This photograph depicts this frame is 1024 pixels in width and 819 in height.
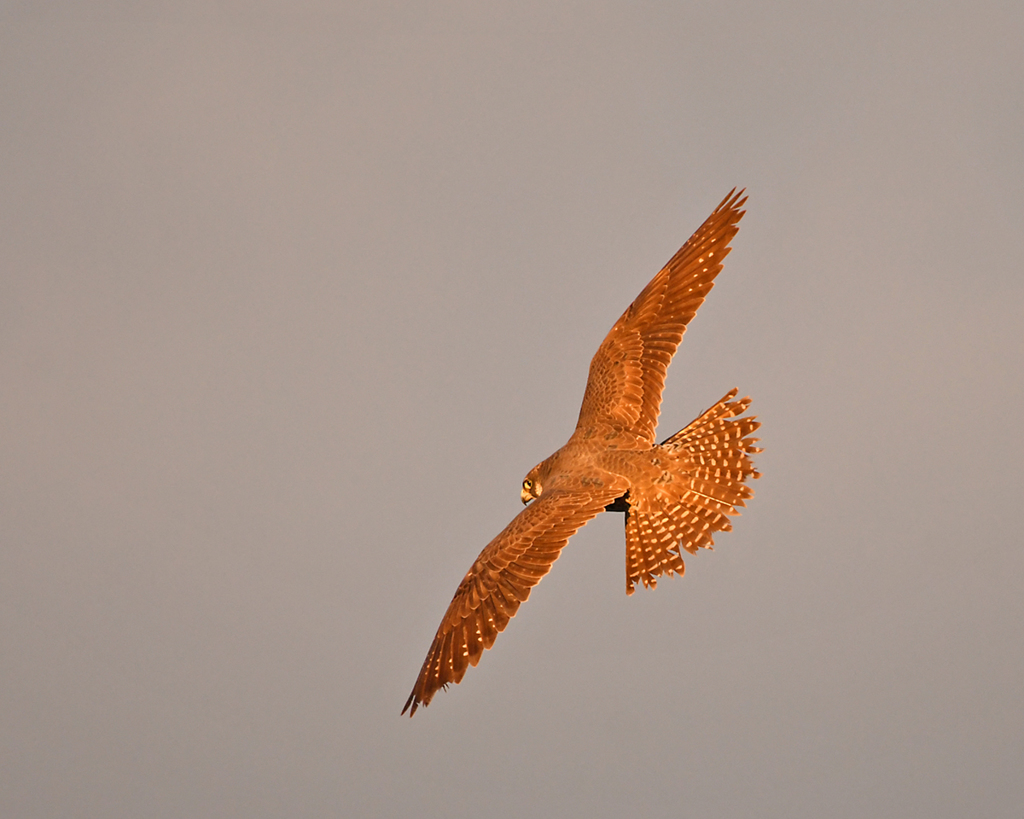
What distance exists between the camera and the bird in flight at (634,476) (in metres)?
10.5

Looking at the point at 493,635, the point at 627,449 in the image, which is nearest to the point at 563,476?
the point at 627,449

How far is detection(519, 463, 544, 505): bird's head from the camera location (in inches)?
516

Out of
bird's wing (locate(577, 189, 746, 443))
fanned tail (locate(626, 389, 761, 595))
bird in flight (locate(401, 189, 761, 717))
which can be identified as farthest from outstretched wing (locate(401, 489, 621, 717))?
bird's wing (locate(577, 189, 746, 443))

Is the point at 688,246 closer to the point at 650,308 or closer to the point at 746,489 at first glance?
the point at 650,308

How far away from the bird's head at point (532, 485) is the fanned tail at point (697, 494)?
1278 mm

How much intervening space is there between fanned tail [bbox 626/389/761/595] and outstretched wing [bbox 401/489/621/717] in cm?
70

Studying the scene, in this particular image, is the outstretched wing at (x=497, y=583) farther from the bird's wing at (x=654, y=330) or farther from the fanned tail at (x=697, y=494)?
the bird's wing at (x=654, y=330)

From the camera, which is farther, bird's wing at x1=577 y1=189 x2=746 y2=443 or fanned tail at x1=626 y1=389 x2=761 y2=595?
bird's wing at x1=577 y1=189 x2=746 y2=443

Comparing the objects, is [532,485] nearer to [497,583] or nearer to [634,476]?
[634,476]

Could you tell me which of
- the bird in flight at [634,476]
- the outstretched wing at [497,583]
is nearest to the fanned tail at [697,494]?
the bird in flight at [634,476]

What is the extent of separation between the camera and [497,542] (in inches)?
433

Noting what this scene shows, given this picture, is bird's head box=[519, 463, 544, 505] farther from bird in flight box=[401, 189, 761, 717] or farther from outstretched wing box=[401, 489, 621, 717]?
outstretched wing box=[401, 489, 621, 717]

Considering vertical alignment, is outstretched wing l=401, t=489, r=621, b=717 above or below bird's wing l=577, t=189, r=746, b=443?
below

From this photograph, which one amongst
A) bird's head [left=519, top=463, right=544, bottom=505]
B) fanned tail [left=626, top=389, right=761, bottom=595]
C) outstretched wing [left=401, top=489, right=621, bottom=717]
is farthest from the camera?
bird's head [left=519, top=463, right=544, bottom=505]
